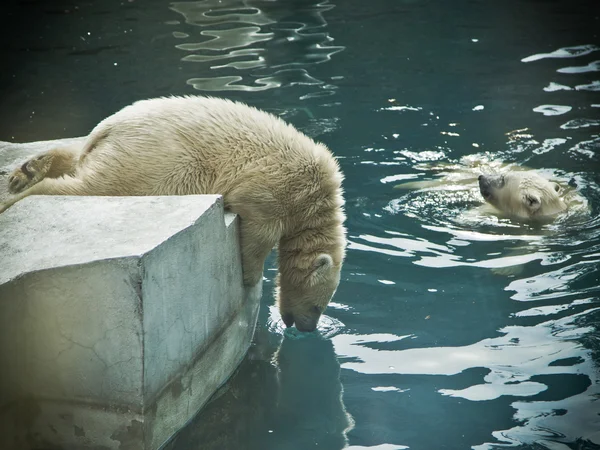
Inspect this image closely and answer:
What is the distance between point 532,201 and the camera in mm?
6527

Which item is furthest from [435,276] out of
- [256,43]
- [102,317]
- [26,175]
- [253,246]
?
[256,43]

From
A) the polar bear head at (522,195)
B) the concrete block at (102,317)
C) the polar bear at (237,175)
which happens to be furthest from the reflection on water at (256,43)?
the concrete block at (102,317)

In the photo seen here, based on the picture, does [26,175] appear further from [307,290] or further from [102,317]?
[307,290]

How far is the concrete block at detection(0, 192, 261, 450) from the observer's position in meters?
3.17

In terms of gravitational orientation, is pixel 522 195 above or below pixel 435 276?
above

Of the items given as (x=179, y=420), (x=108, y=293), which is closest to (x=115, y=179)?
(x=108, y=293)

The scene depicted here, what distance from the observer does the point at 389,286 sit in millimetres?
5375

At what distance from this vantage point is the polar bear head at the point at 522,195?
21.5 ft

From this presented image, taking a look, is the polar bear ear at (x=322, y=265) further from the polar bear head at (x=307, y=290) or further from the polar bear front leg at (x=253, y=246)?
the polar bear front leg at (x=253, y=246)

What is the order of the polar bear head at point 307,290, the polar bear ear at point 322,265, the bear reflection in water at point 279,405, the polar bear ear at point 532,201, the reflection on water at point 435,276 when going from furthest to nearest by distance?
the polar bear ear at point 532,201 → the polar bear head at point 307,290 → the polar bear ear at point 322,265 → the reflection on water at point 435,276 → the bear reflection in water at point 279,405

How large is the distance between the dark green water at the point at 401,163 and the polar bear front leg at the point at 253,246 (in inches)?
21.9

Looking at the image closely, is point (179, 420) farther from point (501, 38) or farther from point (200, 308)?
point (501, 38)

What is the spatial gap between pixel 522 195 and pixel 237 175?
3248mm

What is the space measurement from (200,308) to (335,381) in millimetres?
1007
